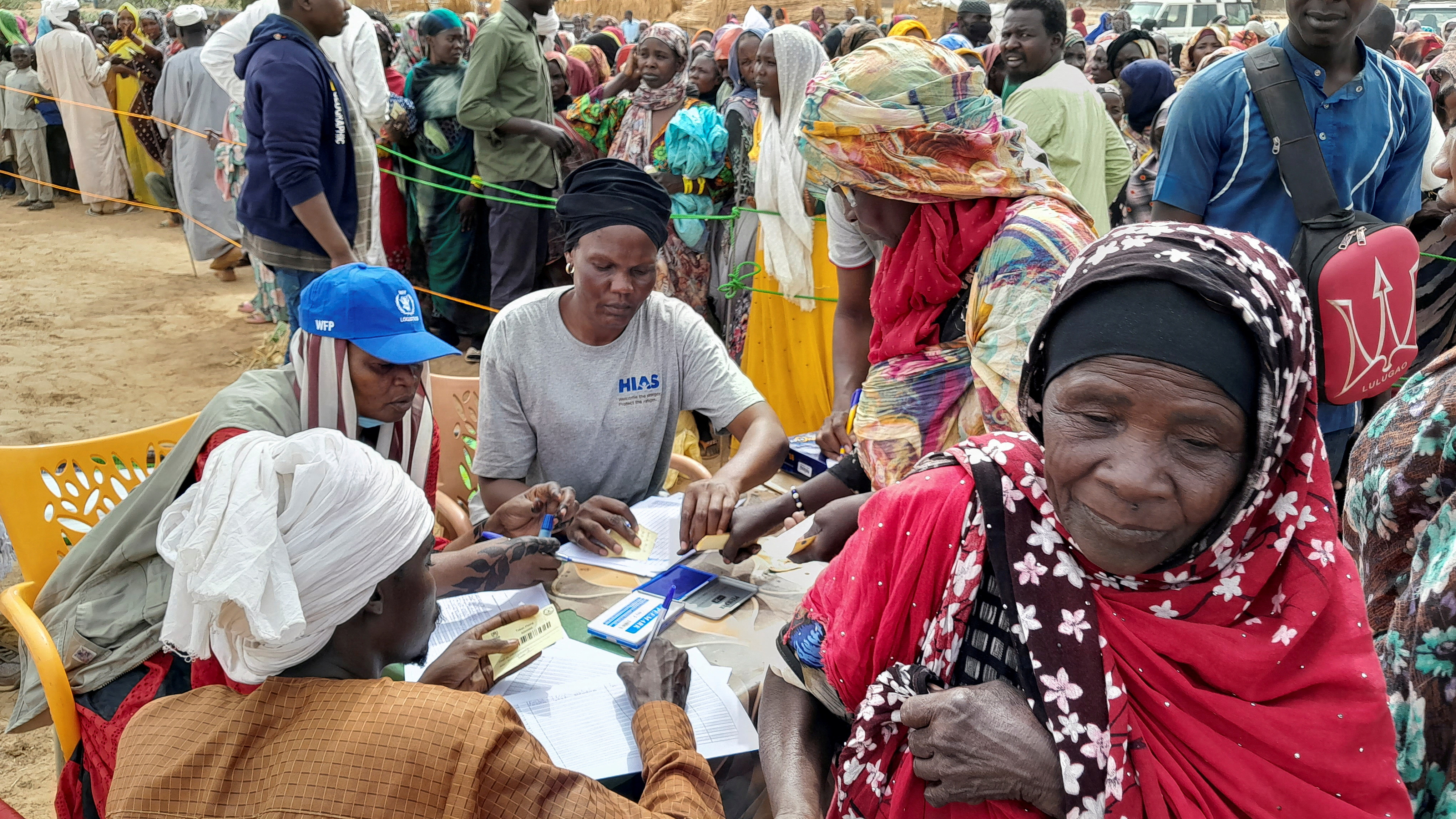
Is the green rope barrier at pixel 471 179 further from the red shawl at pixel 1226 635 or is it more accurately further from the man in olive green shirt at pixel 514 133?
the red shawl at pixel 1226 635

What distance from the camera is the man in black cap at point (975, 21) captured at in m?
8.27

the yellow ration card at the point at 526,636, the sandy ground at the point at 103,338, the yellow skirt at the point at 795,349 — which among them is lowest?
the sandy ground at the point at 103,338

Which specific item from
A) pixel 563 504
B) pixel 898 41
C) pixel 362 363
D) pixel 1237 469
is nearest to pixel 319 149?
pixel 362 363

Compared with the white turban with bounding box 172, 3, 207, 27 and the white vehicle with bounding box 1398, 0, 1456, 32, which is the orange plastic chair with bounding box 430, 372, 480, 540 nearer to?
the white turban with bounding box 172, 3, 207, 27

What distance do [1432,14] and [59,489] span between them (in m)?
22.7

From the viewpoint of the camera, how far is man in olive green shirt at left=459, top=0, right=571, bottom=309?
582cm

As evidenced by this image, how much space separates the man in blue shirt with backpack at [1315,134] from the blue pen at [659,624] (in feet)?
6.57

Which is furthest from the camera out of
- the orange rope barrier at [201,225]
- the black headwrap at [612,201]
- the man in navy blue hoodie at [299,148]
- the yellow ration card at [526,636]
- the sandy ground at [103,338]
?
the orange rope barrier at [201,225]

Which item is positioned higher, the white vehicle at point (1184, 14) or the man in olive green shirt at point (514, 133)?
the white vehicle at point (1184, 14)

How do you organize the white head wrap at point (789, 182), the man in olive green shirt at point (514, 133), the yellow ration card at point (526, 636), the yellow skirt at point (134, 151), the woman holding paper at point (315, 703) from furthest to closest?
the yellow skirt at point (134, 151) < the man in olive green shirt at point (514, 133) < the white head wrap at point (789, 182) < the yellow ration card at point (526, 636) < the woman holding paper at point (315, 703)

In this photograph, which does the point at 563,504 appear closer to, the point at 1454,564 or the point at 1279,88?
the point at 1454,564

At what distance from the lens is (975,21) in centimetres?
825

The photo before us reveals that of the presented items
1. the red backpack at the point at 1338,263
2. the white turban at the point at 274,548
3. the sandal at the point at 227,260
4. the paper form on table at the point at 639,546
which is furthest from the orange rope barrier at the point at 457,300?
the white turban at the point at 274,548

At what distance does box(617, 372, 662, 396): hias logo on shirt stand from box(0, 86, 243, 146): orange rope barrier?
596 centimetres
